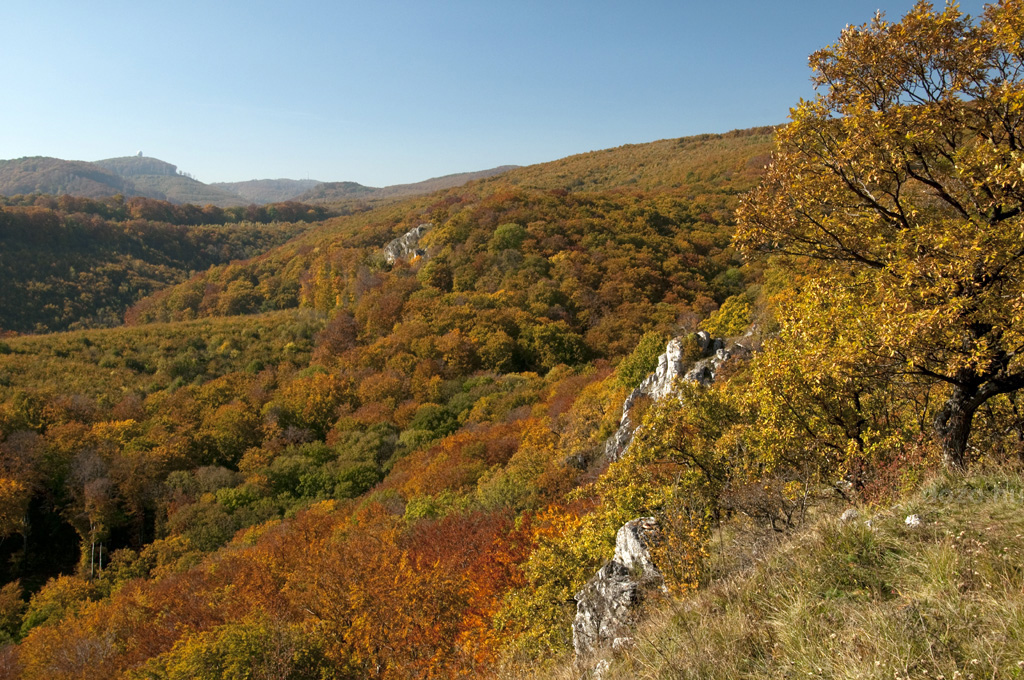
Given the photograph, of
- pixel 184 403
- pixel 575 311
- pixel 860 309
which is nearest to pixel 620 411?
pixel 860 309

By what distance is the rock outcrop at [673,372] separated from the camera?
63.0ft

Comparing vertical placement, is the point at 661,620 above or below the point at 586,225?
below

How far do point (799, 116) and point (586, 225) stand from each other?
48386mm

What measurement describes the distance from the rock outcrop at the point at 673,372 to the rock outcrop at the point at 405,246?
40.3m

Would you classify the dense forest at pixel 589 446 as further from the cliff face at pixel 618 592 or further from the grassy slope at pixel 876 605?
the cliff face at pixel 618 592

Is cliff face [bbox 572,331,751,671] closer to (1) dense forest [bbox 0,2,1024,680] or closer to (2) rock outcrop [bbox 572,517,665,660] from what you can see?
(2) rock outcrop [bbox 572,517,665,660]

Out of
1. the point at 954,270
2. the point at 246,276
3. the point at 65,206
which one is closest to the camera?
the point at 954,270

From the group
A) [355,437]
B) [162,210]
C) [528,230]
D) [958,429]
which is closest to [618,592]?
[958,429]

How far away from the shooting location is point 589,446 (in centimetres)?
2220

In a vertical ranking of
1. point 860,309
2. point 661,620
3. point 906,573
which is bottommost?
point 661,620

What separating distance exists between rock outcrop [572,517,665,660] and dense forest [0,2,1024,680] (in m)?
0.51

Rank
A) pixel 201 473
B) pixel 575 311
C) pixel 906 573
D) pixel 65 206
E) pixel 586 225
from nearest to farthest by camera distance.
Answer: pixel 906 573
pixel 201 473
pixel 575 311
pixel 586 225
pixel 65 206

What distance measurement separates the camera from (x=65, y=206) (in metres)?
92.9

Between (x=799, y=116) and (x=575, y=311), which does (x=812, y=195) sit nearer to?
(x=799, y=116)
